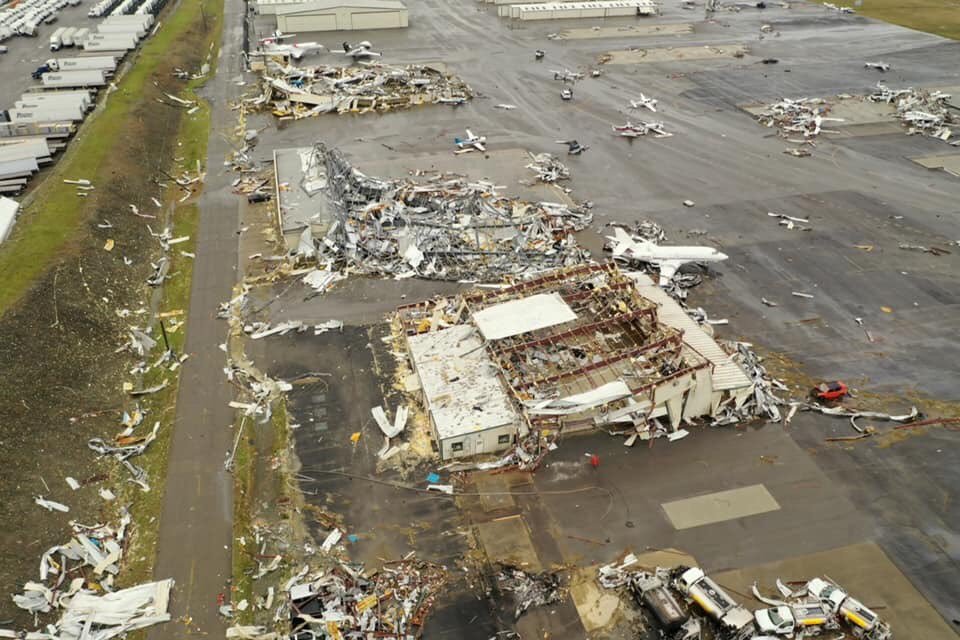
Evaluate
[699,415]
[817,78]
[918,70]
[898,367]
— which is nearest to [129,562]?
[699,415]

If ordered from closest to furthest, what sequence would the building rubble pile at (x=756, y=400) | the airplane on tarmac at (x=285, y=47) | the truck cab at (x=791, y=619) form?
1. the truck cab at (x=791, y=619)
2. the building rubble pile at (x=756, y=400)
3. the airplane on tarmac at (x=285, y=47)

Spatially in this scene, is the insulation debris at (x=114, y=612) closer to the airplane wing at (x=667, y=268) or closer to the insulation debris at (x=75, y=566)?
the insulation debris at (x=75, y=566)

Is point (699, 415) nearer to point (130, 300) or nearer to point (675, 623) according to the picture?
point (675, 623)

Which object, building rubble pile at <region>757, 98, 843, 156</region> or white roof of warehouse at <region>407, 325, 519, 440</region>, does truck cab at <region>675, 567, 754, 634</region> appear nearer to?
white roof of warehouse at <region>407, 325, 519, 440</region>

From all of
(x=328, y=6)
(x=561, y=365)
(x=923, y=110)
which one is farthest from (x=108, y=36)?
(x=923, y=110)

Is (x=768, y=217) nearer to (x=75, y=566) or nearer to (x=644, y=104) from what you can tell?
(x=644, y=104)

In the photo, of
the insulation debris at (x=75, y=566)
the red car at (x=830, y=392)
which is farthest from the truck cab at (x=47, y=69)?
the red car at (x=830, y=392)
